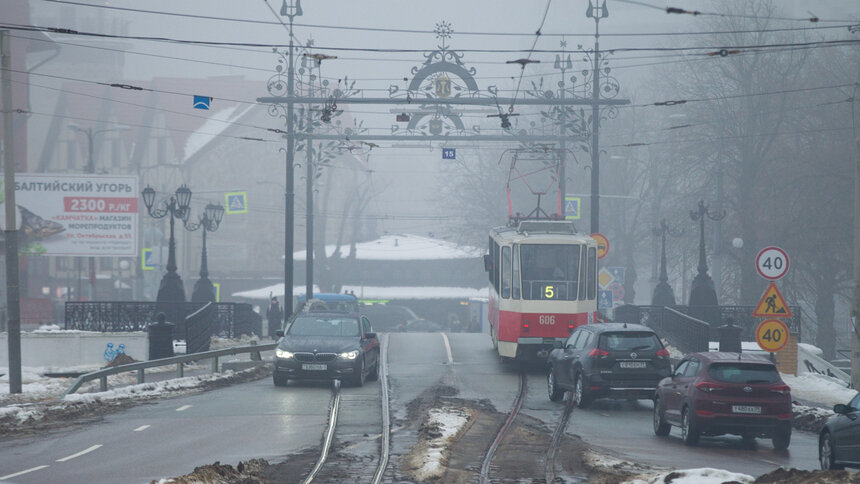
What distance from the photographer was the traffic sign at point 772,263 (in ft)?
68.0

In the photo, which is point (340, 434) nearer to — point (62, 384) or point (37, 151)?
point (62, 384)

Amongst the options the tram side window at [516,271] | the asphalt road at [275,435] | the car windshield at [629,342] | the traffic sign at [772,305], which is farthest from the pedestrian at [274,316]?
the traffic sign at [772,305]

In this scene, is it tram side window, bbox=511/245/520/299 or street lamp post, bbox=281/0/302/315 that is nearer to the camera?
tram side window, bbox=511/245/520/299

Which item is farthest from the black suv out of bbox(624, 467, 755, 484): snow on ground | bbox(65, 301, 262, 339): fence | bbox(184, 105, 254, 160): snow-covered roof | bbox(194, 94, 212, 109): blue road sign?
bbox(184, 105, 254, 160): snow-covered roof

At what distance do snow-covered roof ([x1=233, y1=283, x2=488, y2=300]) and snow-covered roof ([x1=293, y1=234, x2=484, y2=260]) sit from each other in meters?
2.47

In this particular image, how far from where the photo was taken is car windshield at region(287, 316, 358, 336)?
80.2 feet

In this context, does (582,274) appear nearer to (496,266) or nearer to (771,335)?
(496,266)

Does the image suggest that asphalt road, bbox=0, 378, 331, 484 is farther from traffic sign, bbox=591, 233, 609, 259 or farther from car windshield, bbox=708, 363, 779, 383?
traffic sign, bbox=591, 233, 609, 259

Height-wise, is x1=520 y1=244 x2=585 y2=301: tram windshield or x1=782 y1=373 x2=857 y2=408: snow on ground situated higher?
x1=520 y1=244 x2=585 y2=301: tram windshield

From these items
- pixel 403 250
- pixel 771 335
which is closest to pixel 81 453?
pixel 771 335

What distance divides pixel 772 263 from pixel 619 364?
344 cm

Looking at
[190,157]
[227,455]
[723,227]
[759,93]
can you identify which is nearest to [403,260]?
[190,157]

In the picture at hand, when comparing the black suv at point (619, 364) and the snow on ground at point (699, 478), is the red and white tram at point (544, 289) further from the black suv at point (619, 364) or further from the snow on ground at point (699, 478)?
the snow on ground at point (699, 478)

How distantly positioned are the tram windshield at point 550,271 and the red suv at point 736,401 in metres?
10.4
